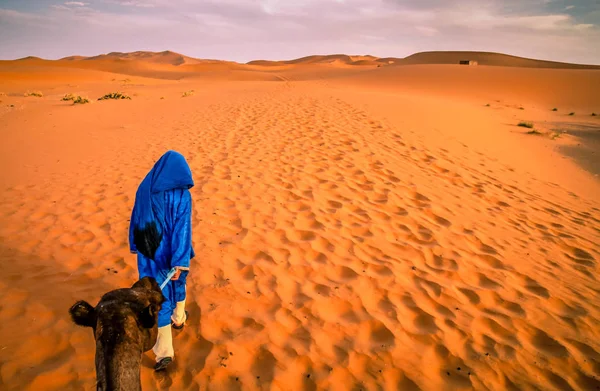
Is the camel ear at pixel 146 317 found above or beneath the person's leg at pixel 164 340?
above

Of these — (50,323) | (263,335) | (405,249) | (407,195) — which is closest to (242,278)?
(263,335)

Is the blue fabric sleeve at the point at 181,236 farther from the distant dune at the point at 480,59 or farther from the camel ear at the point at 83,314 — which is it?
the distant dune at the point at 480,59

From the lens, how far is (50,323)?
117 inches

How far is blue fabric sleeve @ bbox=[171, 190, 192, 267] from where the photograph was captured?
2500 mm

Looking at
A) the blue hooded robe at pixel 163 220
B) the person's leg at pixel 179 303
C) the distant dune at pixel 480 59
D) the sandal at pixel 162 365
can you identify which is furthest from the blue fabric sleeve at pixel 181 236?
the distant dune at pixel 480 59

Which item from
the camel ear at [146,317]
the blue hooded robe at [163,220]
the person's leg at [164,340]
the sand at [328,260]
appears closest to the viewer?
the camel ear at [146,317]

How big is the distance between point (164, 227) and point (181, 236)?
15 cm

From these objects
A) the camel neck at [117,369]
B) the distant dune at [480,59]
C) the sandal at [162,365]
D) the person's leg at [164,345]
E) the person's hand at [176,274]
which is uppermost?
the distant dune at [480,59]

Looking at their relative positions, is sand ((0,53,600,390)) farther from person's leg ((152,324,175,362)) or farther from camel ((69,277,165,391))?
camel ((69,277,165,391))

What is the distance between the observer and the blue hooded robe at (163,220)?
2418mm

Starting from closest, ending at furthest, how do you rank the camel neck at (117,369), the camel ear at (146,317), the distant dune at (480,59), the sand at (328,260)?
the camel neck at (117,369) → the camel ear at (146,317) → the sand at (328,260) → the distant dune at (480,59)

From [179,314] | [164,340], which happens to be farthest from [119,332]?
[179,314]

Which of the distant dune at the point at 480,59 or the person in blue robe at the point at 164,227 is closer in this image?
the person in blue robe at the point at 164,227

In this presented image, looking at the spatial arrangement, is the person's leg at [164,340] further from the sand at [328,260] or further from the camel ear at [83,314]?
the camel ear at [83,314]
